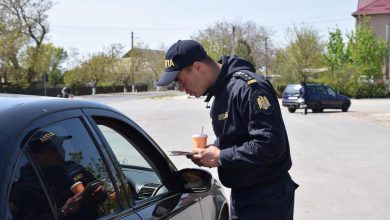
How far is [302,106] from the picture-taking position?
28203mm

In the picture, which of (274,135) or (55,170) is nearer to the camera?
(55,170)

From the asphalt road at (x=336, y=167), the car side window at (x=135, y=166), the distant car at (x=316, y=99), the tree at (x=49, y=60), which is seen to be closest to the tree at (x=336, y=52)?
the distant car at (x=316, y=99)

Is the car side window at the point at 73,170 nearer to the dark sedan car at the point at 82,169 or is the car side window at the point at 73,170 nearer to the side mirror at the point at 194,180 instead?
the dark sedan car at the point at 82,169

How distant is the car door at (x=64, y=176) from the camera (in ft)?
6.39

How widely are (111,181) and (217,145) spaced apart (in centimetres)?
86

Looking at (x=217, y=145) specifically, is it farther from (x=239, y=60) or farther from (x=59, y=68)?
(x=59, y=68)

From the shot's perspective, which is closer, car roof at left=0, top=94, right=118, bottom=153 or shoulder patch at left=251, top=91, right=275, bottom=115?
car roof at left=0, top=94, right=118, bottom=153

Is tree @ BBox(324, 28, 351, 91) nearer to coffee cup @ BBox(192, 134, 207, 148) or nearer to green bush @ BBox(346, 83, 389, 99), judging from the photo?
green bush @ BBox(346, 83, 389, 99)

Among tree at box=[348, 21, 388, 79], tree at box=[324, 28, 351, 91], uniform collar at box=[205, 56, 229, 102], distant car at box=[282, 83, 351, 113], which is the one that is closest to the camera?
uniform collar at box=[205, 56, 229, 102]

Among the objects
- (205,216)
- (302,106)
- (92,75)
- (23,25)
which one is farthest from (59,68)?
(205,216)

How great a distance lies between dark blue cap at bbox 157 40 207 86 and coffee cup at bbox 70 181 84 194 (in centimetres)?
91

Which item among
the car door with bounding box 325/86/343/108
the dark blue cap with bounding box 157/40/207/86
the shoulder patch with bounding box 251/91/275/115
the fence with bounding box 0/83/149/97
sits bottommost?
the fence with bounding box 0/83/149/97

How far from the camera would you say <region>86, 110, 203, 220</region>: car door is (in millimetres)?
2719

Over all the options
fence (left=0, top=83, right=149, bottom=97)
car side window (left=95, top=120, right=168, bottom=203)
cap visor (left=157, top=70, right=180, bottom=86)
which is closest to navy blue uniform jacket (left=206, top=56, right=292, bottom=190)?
cap visor (left=157, top=70, right=180, bottom=86)
